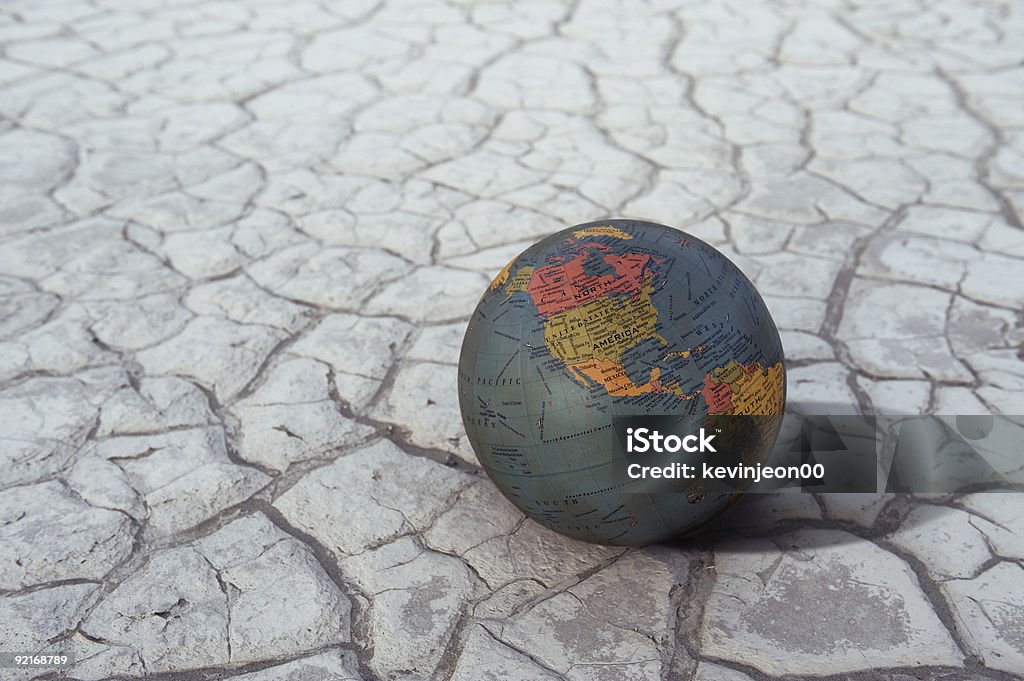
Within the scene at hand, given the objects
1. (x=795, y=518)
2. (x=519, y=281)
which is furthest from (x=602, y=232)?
(x=795, y=518)

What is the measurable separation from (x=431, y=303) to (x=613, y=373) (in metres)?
1.43

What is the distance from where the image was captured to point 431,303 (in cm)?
333

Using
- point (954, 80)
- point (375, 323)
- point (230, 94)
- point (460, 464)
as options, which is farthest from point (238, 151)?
point (954, 80)

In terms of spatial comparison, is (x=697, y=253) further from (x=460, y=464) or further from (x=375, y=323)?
(x=375, y=323)

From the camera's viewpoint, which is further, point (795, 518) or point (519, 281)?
point (795, 518)

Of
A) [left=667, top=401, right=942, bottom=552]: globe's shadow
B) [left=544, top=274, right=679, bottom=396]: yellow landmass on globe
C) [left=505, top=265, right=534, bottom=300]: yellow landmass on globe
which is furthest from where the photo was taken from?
[left=667, top=401, right=942, bottom=552]: globe's shadow

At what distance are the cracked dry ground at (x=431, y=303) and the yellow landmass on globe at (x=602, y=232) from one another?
71cm

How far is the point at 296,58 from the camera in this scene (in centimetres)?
539

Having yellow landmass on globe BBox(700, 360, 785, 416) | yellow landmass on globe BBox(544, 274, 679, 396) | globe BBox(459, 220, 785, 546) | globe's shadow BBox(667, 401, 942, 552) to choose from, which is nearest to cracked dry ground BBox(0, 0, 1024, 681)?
globe's shadow BBox(667, 401, 942, 552)

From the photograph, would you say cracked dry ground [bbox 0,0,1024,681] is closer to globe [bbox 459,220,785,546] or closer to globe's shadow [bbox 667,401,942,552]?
globe's shadow [bbox 667,401,942,552]

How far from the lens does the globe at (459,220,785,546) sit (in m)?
2.00

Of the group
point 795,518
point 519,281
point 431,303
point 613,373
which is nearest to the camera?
point 613,373

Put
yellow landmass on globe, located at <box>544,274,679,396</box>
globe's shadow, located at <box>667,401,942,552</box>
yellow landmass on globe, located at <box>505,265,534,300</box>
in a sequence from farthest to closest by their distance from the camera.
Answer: globe's shadow, located at <box>667,401,942,552</box> < yellow landmass on globe, located at <box>505,265,534,300</box> < yellow landmass on globe, located at <box>544,274,679,396</box>

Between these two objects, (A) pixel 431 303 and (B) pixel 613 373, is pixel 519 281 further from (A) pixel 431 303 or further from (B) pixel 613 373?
(A) pixel 431 303
